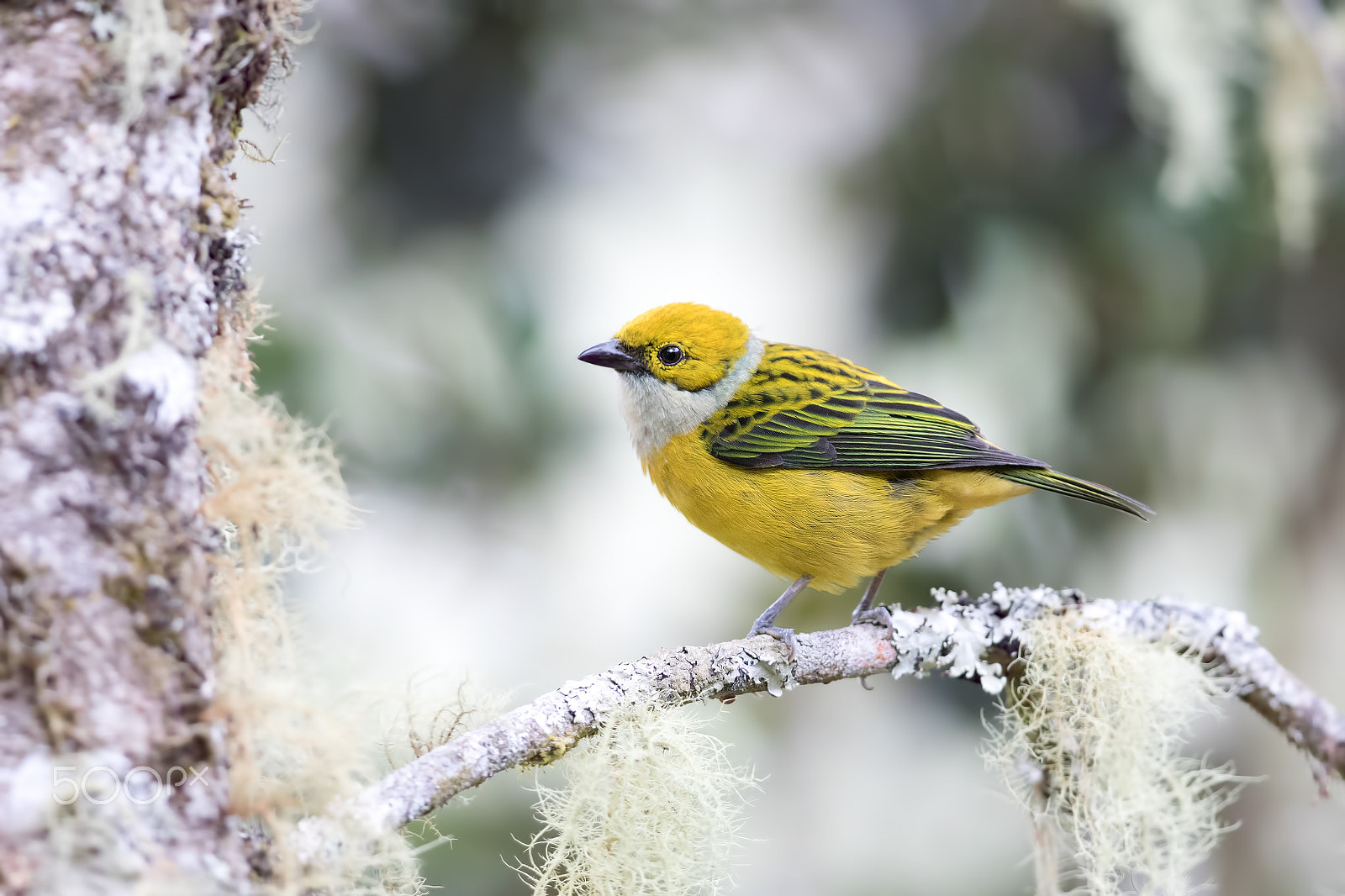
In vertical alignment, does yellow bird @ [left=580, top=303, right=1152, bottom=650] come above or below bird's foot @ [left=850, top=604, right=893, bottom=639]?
above

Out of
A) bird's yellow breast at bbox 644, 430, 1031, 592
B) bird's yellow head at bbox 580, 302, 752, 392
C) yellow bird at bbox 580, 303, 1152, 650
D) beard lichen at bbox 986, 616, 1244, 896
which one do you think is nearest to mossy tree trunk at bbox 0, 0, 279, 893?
beard lichen at bbox 986, 616, 1244, 896

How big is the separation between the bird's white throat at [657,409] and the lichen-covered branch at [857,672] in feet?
4.23

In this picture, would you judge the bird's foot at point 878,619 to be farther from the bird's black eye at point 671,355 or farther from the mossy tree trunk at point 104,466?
the mossy tree trunk at point 104,466

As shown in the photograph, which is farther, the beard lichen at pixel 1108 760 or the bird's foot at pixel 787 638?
the bird's foot at pixel 787 638

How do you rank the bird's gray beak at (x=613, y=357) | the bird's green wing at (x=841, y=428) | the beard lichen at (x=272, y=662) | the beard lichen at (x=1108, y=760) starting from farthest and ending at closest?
the bird's gray beak at (x=613, y=357)
the bird's green wing at (x=841, y=428)
the beard lichen at (x=1108, y=760)
the beard lichen at (x=272, y=662)

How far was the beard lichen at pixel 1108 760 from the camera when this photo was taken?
2.07m

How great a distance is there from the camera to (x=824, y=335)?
17.4 feet

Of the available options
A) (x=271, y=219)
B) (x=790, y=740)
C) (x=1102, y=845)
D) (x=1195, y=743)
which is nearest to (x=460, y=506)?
(x=271, y=219)

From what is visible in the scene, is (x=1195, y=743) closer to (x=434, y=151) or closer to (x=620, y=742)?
(x=620, y=742)

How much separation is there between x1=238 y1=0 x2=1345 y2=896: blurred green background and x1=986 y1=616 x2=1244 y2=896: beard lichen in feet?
6.14

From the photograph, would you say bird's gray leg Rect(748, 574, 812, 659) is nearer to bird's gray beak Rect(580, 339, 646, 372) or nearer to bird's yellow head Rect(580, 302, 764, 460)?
bird's yellow head Rect(580, 302, 764, 460)

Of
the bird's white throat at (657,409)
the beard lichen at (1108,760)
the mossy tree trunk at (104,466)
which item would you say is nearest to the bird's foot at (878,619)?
the beard lichen at (1108,760)

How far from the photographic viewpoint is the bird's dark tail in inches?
133

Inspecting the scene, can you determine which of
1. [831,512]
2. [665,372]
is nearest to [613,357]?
[665,372]
